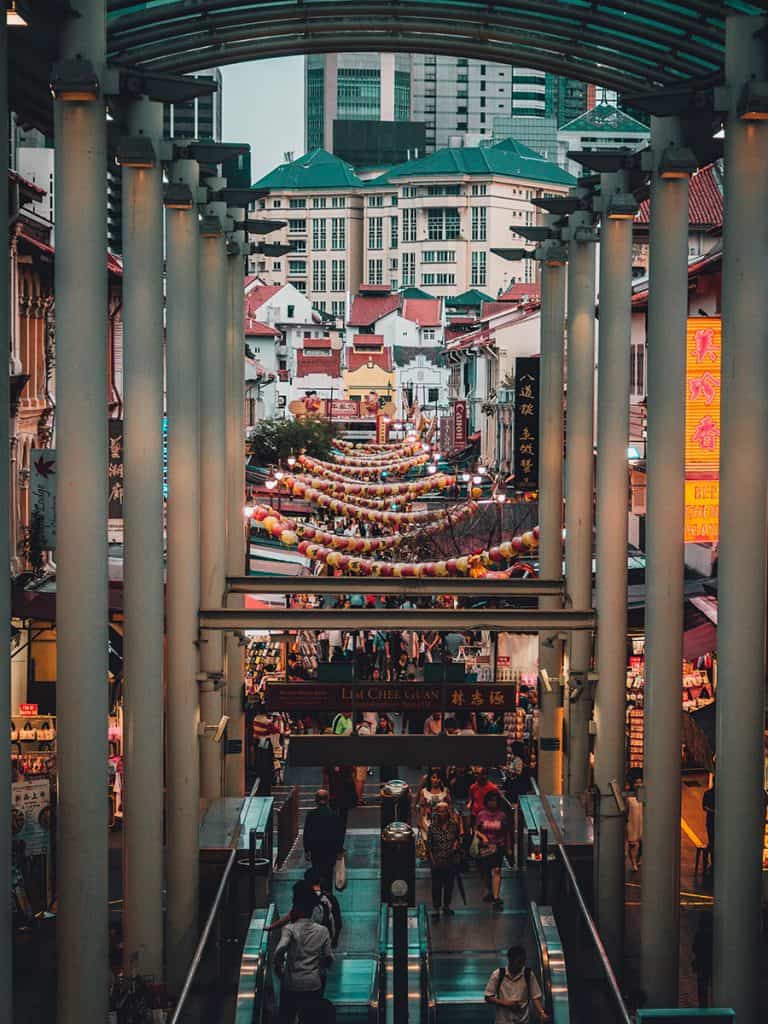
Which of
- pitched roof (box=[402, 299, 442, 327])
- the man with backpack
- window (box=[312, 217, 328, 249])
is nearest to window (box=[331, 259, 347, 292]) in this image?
window (box=[312, 217, 328, 249])

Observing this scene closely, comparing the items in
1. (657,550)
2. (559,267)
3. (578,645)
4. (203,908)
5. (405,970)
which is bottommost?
(203,908)

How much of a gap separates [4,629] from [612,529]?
10391 mm

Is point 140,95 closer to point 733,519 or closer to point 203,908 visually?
point 733,519

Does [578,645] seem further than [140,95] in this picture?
Yes

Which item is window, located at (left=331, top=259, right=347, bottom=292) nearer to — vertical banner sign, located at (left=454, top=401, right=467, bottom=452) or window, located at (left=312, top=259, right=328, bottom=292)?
window, located at (left=312, top=259, right=328, bottom=292)

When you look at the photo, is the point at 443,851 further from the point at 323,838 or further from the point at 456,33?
the point at 456,33

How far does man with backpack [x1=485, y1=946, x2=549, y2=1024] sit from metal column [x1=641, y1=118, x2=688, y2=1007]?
8.92 feet

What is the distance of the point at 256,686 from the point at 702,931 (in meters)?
15.7

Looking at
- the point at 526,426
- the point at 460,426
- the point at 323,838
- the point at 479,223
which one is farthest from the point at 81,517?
the point at 479,223

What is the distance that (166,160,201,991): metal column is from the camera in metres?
17.2

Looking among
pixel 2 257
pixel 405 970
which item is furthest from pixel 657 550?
pixel 2 257

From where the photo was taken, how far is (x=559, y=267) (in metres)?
23.9

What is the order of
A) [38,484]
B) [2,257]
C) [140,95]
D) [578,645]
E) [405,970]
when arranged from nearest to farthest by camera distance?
[2,257] < [405,970] < [140,95] < [578,645] < [38,484]

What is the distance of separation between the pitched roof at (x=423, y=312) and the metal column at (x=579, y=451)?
120 m
